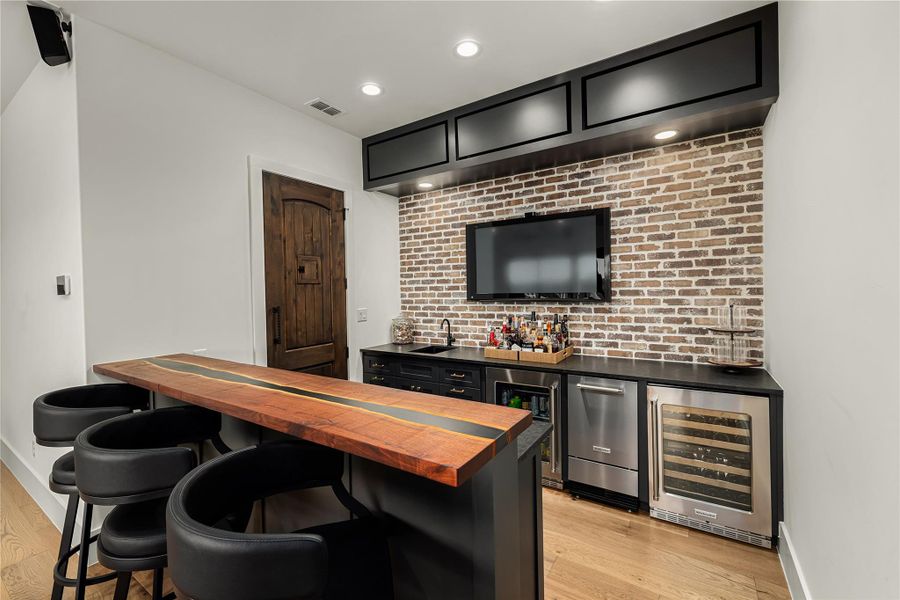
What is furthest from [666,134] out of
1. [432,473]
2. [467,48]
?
[432,473]

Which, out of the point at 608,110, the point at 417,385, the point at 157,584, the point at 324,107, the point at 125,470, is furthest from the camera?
the point at 417,385

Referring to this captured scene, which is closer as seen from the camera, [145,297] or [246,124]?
[145,297]

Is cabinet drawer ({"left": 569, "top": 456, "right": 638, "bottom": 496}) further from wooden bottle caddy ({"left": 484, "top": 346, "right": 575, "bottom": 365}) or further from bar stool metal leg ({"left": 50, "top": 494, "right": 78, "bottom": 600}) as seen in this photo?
bar stool metal leg ({"left": 50, "top": 494, "right": 78, "bottom": 600})

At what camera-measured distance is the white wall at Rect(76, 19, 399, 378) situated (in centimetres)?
213

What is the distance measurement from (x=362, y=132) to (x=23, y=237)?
2.57m

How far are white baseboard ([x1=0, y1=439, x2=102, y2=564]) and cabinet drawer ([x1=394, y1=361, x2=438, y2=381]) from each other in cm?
201

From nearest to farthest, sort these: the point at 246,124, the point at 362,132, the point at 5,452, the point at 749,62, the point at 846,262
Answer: the point at 846,262
the point at 749,62
the point at 246,124
the point at 5,452
the point at 362,132

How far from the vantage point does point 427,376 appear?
10.8ft

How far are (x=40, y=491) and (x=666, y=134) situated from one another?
15.1 feet

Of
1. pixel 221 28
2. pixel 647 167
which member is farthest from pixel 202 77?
pixel 647 167

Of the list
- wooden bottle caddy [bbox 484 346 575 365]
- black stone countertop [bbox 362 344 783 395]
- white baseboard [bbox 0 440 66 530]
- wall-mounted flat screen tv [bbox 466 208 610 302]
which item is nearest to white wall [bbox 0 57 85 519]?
white baseboard [bbox 0 440 66 530]

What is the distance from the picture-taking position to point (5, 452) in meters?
3.27

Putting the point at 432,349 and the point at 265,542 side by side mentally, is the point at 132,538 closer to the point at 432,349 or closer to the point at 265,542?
the point at 265,542

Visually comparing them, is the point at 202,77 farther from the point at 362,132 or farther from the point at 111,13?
the point at 362,132
